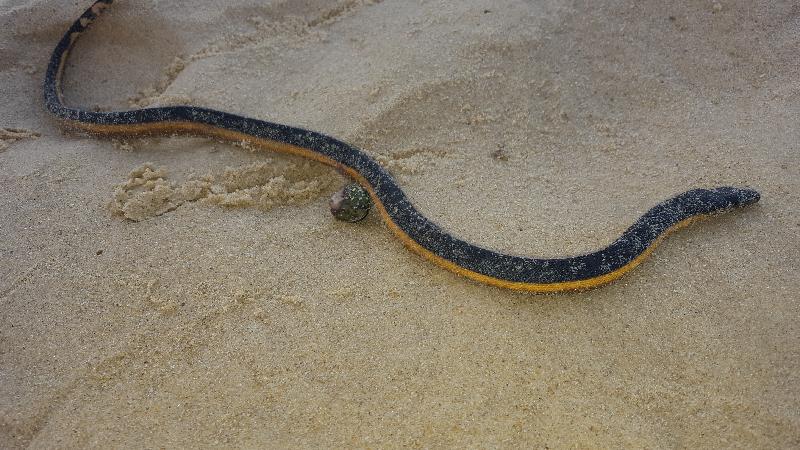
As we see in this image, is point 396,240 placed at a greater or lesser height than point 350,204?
lesser

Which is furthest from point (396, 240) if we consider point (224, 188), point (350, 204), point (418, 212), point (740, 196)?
point (740, 196)

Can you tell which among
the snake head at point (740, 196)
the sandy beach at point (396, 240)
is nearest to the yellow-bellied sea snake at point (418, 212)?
the snake head at point (740, 196)

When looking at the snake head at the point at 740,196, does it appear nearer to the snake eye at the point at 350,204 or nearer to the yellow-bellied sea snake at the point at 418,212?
the yellow-bellied sea snake at the point at 418,212

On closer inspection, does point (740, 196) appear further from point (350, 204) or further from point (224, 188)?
point (224, 188)

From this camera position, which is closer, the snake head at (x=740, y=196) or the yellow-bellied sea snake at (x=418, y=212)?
the yellow-bellied sea snake at (x=418, y=212)

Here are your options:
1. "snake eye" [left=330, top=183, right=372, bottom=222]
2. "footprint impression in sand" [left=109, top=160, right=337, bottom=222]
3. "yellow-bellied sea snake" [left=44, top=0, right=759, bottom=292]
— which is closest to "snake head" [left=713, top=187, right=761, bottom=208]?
"yellow-bellied sea snake" [left=44, top=0, right=759, bottom=292]

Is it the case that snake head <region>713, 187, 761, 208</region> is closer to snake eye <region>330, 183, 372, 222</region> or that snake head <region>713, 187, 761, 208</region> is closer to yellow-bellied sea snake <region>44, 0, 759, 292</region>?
yellow-bellied sea snake <region>44, 0, 759, 292</region>

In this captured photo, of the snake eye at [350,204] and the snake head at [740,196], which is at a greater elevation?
the snake eye at [350,204]
